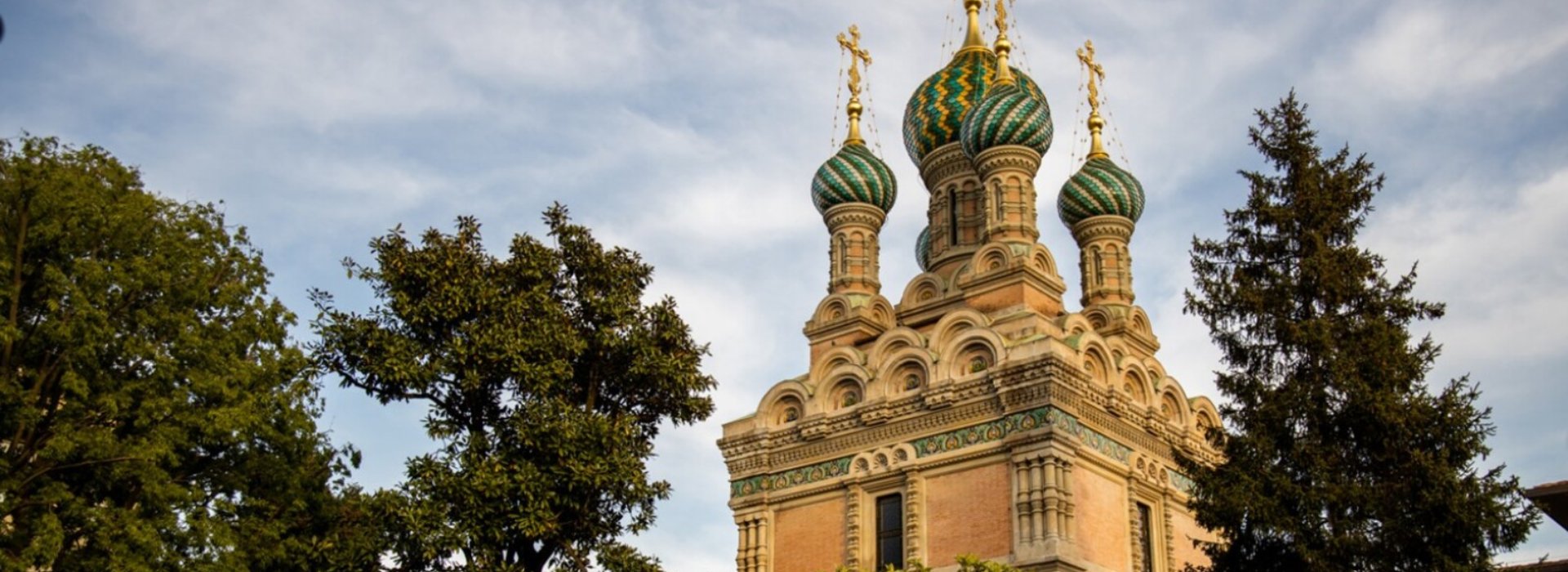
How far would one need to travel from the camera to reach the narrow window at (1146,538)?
1927 centimetres

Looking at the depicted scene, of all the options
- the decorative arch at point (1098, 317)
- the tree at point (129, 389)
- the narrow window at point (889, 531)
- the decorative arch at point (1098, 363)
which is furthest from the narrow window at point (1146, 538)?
the tree at point (129, 389)

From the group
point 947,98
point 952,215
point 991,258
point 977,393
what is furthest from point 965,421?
point 947,98

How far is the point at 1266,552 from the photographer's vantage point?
13.1m

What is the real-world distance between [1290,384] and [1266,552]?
150 cm

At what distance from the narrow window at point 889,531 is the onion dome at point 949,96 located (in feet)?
22.1

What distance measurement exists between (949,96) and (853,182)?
2354 millimetres

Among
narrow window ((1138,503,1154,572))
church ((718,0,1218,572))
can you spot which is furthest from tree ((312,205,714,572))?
narrow window ((1138,503,1154,572))

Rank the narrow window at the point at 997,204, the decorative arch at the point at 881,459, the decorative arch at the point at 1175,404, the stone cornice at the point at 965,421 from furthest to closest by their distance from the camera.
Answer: the narrow window at the point at 997,204, the decorative arch at the point at 1175,404, the decorative arch at the point at 881,459, the stone cornice at the point at 965,421

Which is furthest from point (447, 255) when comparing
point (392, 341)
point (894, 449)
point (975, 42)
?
point (975, 42)

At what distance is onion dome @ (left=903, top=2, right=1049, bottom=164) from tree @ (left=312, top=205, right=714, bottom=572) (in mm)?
9993

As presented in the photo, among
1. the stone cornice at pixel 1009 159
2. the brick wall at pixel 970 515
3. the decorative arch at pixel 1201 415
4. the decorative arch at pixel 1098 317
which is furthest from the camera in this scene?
the decorative arch at pixel 1098 317

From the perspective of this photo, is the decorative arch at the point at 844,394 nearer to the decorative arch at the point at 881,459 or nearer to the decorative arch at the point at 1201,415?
the decorative arch at the point at 881,459

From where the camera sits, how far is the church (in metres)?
18.4

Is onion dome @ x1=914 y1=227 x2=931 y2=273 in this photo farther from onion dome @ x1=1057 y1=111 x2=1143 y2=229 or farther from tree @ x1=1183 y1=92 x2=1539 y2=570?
tree @ x1=1183 y1=92 x2=1539 y2=570
